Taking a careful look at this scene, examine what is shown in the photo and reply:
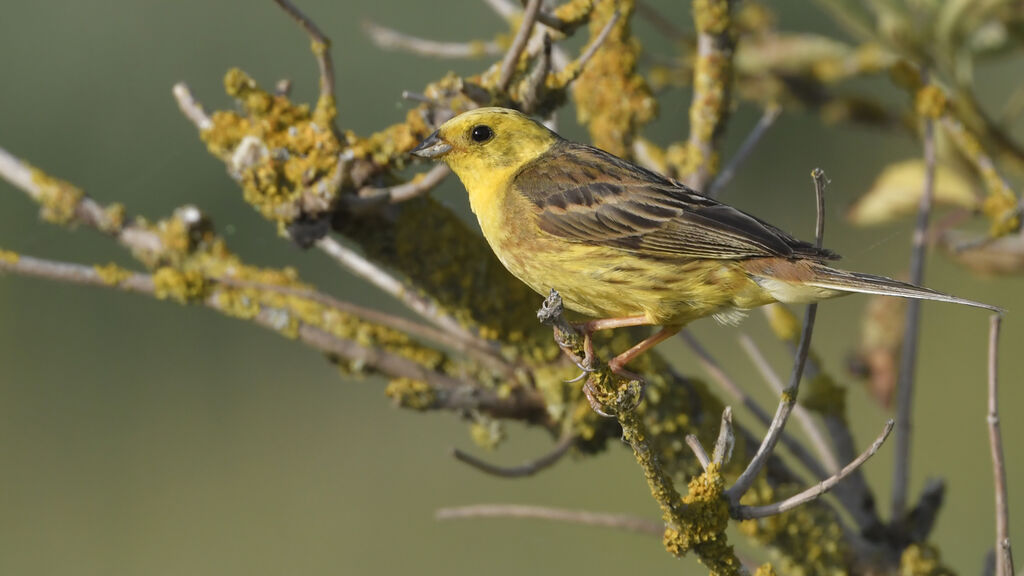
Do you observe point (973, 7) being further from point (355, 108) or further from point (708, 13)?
point (355, 108)

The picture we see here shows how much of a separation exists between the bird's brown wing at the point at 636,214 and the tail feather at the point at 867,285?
0.21ft

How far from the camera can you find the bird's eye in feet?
8.89

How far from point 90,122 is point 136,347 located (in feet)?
5.68

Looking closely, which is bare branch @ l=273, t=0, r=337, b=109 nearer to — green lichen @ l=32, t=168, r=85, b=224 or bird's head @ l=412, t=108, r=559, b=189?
bird's head @ l=412, t=108, r=559, b=189

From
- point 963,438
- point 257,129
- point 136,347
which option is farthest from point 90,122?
point 963,438

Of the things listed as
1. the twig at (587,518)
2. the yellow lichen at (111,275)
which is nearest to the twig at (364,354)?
the yellow lichen at (111,275)

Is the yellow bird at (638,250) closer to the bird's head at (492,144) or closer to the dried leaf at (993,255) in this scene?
the bird's head at (492,144)

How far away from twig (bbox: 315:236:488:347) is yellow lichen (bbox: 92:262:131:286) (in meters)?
0.44

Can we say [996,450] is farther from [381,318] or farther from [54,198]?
[54,198]

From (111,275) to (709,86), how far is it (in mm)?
1438

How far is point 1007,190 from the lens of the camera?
103 inches

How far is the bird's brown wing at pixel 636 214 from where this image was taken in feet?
8.07

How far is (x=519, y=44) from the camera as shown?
2.17 metres

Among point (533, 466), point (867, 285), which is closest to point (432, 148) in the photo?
point (533, 466)
